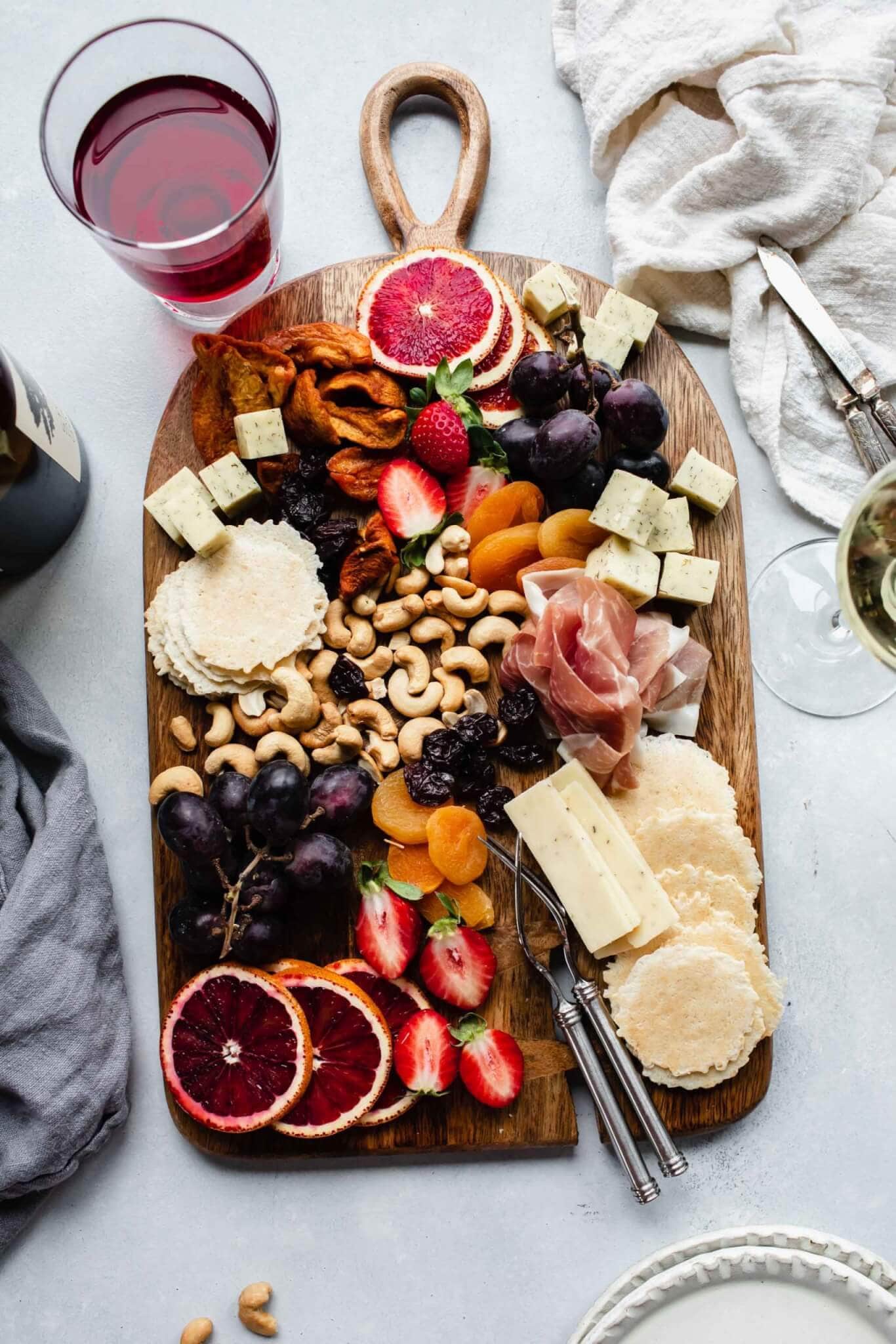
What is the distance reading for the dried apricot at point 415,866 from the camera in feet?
5.75

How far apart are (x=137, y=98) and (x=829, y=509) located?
1.34m

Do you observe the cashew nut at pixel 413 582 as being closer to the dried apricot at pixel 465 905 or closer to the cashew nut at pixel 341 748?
the cashew nut at pixel 341 748

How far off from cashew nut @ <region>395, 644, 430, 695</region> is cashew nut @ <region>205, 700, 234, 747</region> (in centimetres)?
30

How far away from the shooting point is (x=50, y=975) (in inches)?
68.2

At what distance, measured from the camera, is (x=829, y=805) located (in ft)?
6.22

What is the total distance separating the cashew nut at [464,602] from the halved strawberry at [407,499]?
0.37 feet

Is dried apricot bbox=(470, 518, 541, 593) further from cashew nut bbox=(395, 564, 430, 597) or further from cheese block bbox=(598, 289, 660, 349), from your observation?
cheese block bbox=(598, 289, 660, 349)

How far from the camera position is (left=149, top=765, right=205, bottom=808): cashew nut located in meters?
1.76

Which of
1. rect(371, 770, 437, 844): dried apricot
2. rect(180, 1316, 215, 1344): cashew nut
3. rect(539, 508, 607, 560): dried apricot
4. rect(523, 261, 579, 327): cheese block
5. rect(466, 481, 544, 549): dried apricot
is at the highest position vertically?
rect(523, 261, 579, 327): cheese block

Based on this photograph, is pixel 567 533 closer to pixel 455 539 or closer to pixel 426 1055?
pixel 455 539

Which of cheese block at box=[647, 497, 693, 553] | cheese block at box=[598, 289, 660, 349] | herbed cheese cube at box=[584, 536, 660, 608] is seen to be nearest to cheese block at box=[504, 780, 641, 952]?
herbed cheese cube at box=[584, 536, 660, 608]

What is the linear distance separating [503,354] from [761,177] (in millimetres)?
544

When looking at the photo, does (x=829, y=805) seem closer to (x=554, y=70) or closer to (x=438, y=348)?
(x=438, y=348)

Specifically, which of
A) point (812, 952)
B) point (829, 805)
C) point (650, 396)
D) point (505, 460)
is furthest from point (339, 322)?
point (812, 952)
